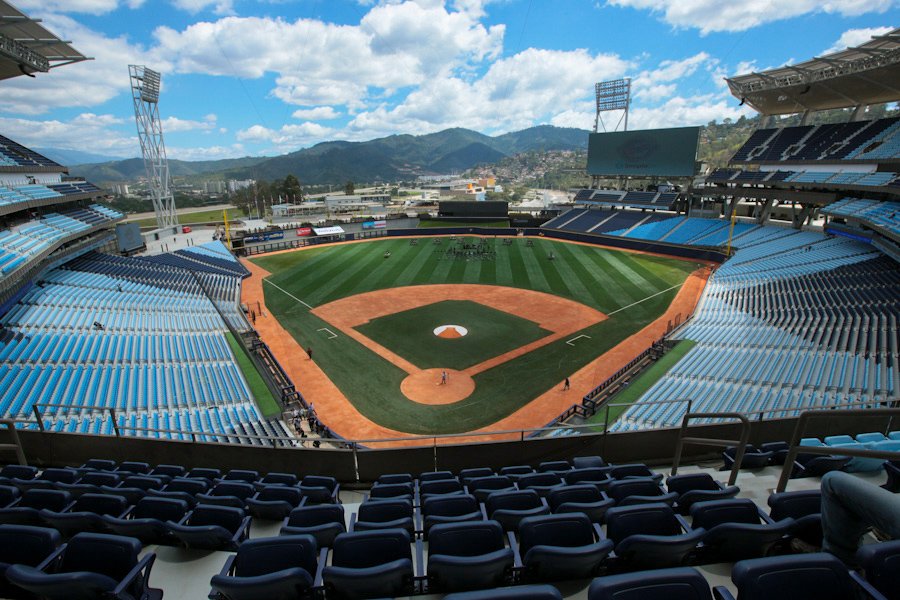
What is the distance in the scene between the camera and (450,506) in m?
5.94

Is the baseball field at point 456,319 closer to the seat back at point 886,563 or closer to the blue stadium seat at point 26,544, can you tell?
the blue stadium seat at point 26,544

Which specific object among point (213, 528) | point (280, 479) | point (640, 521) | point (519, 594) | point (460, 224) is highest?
point (460, 224)

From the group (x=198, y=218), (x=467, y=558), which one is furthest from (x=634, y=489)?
(x=198, y=218)

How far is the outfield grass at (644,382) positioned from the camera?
18.0 metres

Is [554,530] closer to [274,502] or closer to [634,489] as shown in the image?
[634,489]

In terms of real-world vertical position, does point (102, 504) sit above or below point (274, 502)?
above

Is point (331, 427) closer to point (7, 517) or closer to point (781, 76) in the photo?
point (7, 517)

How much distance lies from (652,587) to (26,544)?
6.32 meters

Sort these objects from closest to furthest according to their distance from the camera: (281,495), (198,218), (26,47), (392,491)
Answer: (281,495) < (392,491) < (26,47) < (198,218)

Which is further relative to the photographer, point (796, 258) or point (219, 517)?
point (796, 258)

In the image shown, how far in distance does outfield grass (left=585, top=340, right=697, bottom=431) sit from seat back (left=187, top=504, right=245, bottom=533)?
14177 mm

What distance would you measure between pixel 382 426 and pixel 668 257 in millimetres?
42601

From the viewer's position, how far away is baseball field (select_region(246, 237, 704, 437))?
2094 centimetres

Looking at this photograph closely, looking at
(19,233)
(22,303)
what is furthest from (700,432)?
(19,233)
